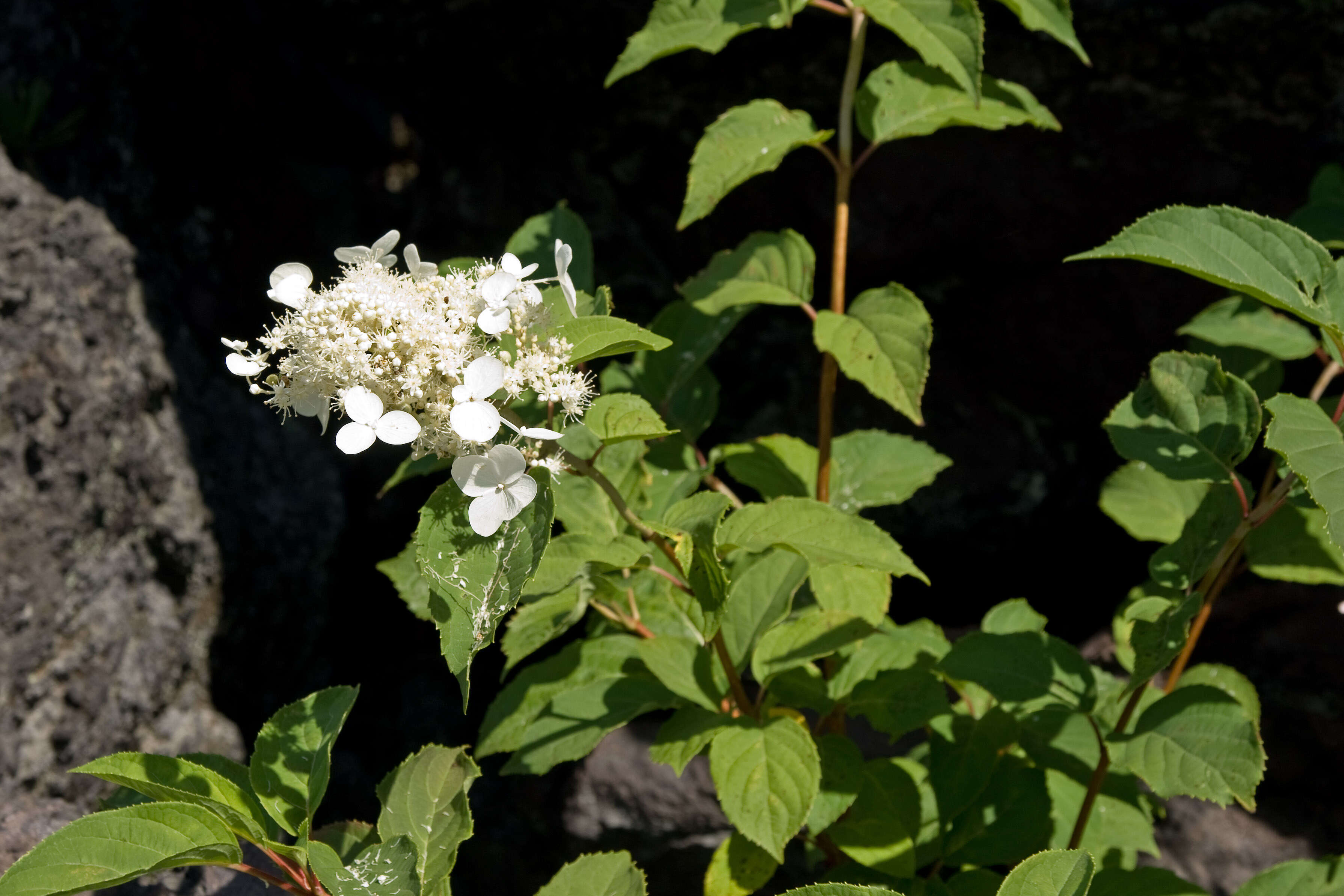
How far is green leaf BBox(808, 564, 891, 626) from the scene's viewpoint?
198 cm

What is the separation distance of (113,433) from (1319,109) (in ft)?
11.4

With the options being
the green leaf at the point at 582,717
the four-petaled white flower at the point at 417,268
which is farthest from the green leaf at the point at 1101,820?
the four-petaled white flower at the point at 417,268

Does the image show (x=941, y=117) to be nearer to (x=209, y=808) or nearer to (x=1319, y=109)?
(x=1319, y=109)

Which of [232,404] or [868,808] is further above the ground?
[232,404]

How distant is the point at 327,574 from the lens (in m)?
3.20

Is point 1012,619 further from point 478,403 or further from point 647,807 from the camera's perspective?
point 478,403

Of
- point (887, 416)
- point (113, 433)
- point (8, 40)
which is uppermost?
point (8, 40)

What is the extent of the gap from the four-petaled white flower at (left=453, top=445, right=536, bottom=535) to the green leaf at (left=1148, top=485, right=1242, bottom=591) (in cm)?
131

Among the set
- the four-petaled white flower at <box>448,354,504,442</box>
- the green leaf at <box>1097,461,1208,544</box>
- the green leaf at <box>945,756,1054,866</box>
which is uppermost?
the four-petaled white flower at <box>448,354,504,442</box>

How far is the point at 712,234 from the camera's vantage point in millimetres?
3090

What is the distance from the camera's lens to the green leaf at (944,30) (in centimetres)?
173

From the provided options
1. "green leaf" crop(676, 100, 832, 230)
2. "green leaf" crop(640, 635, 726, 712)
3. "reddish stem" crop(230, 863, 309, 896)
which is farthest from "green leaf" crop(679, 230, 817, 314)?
"reddish stem" crop(230, 863, 309, 896)

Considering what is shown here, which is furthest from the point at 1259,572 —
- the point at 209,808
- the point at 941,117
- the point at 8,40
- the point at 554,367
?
the point at 8,40

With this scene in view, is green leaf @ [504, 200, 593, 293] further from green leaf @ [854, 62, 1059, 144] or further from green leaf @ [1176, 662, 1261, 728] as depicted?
green leaf @ [1176, 662, 1261, 728]
